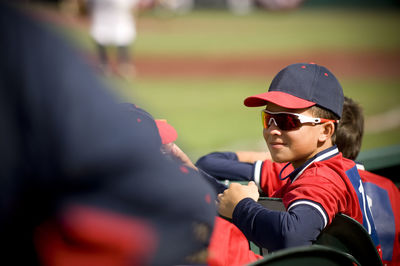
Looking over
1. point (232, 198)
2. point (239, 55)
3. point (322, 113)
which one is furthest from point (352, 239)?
point (239, 55)

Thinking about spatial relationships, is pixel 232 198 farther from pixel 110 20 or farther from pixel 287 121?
pixel 110 20

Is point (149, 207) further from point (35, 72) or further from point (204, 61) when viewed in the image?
point (204, 61)

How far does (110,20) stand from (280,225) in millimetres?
8017

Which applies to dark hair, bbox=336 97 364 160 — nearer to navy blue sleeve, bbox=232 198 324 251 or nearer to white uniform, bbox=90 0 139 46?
navy blue sleeve, bbox=232 198 324 251

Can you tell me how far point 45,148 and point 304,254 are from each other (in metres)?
0.73

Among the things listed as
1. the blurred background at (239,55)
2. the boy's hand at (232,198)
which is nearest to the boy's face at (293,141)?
the boy's hand at (232,198)

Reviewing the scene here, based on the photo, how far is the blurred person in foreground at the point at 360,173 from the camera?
1.62 m

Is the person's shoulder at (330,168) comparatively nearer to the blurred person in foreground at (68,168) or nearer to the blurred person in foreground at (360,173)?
the blurred person in foreground at (360,173)

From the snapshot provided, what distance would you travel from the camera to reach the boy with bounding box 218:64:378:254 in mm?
1265

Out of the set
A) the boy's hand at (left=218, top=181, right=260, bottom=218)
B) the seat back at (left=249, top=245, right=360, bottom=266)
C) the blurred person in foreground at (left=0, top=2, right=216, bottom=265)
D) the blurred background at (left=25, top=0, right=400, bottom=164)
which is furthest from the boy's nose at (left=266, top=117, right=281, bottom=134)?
the blurred person in foreground at (left=0, top=2, right=216, bottom=265)

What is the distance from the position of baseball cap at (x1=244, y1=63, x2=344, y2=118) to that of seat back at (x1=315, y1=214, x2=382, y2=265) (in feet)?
1.40

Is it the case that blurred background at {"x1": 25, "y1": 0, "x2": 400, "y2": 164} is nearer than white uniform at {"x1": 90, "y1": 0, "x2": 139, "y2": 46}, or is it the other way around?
blurred background at {"x1": 25, "y1": 0, "x2": 400, "y2": 164}

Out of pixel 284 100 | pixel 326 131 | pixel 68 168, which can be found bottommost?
pixel 326 131

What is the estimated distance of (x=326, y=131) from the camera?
1.66 meters
